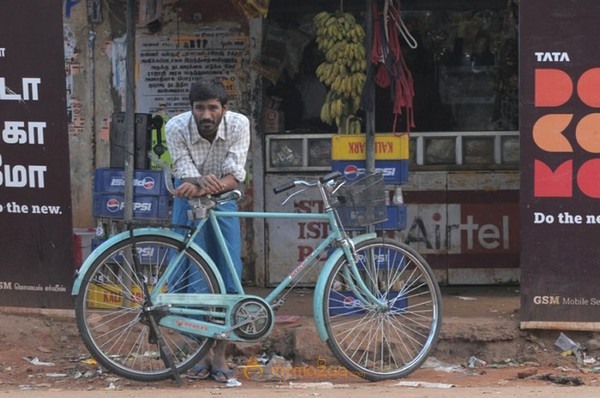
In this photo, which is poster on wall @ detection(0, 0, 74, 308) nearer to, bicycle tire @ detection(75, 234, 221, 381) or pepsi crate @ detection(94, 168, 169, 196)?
pepsi crate @ detection(94, 168, 169, 196)

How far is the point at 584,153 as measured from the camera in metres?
7.04

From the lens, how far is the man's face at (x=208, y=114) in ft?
21.0

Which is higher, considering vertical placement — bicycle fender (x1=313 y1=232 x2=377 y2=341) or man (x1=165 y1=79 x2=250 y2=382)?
man (x1=165 y1=79 x2=250 y2=382)

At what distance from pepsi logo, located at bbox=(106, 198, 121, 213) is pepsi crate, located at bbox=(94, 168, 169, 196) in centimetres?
6

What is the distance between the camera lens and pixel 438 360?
24.0ft

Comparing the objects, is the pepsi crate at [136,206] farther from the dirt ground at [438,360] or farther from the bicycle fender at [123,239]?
the bicycle fender at [123,239]

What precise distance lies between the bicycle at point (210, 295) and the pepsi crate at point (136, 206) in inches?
37.9

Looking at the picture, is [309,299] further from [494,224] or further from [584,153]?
[584,153]

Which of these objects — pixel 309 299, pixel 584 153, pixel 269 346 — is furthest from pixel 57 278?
pixel 584 153

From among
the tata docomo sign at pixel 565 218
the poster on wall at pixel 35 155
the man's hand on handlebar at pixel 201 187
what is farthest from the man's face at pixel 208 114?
the tata docomo sign at pixel 565 218

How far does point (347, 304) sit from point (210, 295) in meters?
0.91

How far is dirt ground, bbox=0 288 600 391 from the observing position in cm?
674

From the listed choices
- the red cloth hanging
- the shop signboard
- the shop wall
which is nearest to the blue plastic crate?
the shop signboard

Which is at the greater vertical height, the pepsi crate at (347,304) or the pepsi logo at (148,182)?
the pepsi logo at (148,182)
